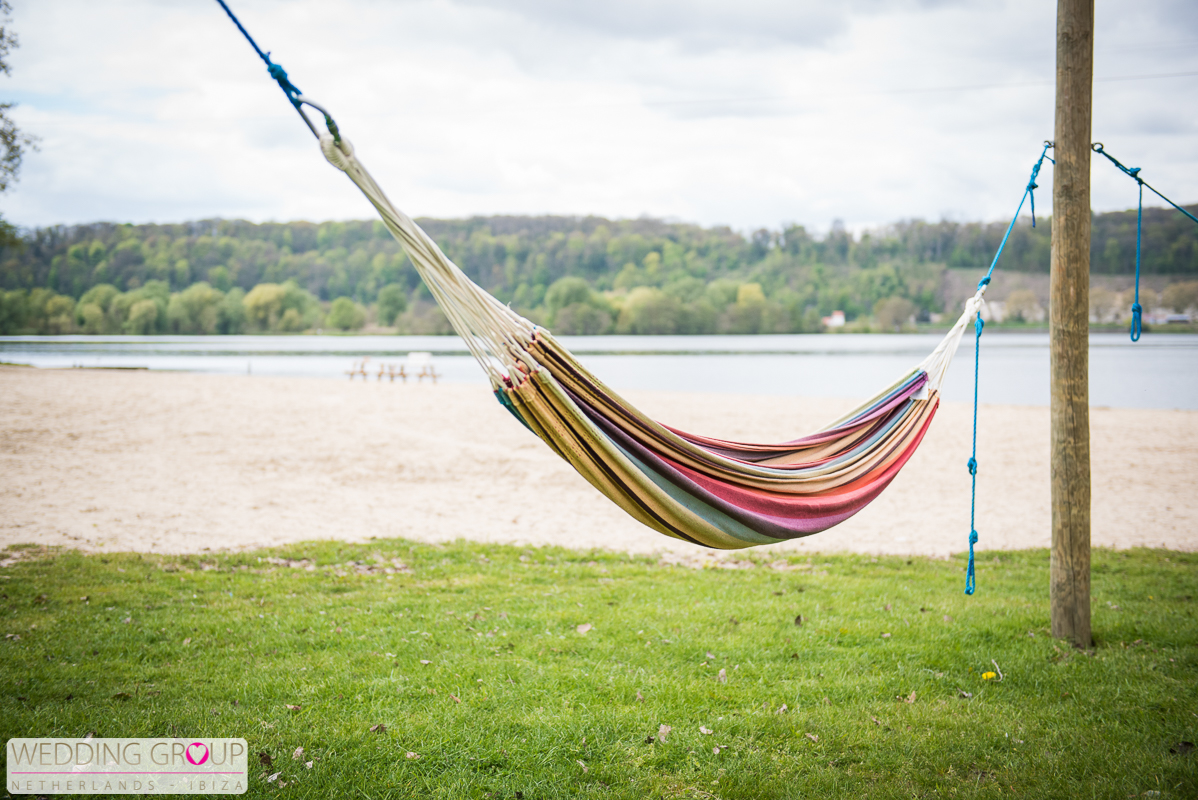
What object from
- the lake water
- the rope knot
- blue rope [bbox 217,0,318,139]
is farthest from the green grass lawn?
the lake water

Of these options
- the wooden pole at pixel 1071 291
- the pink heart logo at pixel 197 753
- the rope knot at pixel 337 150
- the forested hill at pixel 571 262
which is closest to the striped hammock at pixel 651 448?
the rope knot at pixel 337 150

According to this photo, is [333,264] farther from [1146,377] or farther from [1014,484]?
[1014,484]

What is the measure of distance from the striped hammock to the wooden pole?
72 centimetres

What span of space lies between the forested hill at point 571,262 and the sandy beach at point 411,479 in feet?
145

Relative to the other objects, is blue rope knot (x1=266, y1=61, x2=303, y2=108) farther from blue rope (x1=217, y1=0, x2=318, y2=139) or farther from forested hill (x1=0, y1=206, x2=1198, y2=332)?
forested hill (x1=0, y1=206, x2=1198, y2=332)

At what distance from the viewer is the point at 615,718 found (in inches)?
102

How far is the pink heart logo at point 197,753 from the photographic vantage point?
7.45 ft

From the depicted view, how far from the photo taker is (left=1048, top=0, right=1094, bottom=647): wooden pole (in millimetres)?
2984

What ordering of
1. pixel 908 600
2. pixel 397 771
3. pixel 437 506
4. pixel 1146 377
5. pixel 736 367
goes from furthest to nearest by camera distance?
1. pixel 736 367
2. pixel 1146 377
3. pixel 437 506
4. pixel 908 600
5. pixel 397 771

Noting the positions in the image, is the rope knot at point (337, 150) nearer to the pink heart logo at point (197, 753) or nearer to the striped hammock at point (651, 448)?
the striped hammock at point (651, 448)

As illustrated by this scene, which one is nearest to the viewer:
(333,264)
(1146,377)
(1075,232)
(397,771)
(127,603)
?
(397,771)

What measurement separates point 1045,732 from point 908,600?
158 cm

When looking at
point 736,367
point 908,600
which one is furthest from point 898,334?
point 908,600

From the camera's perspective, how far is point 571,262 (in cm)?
6725
